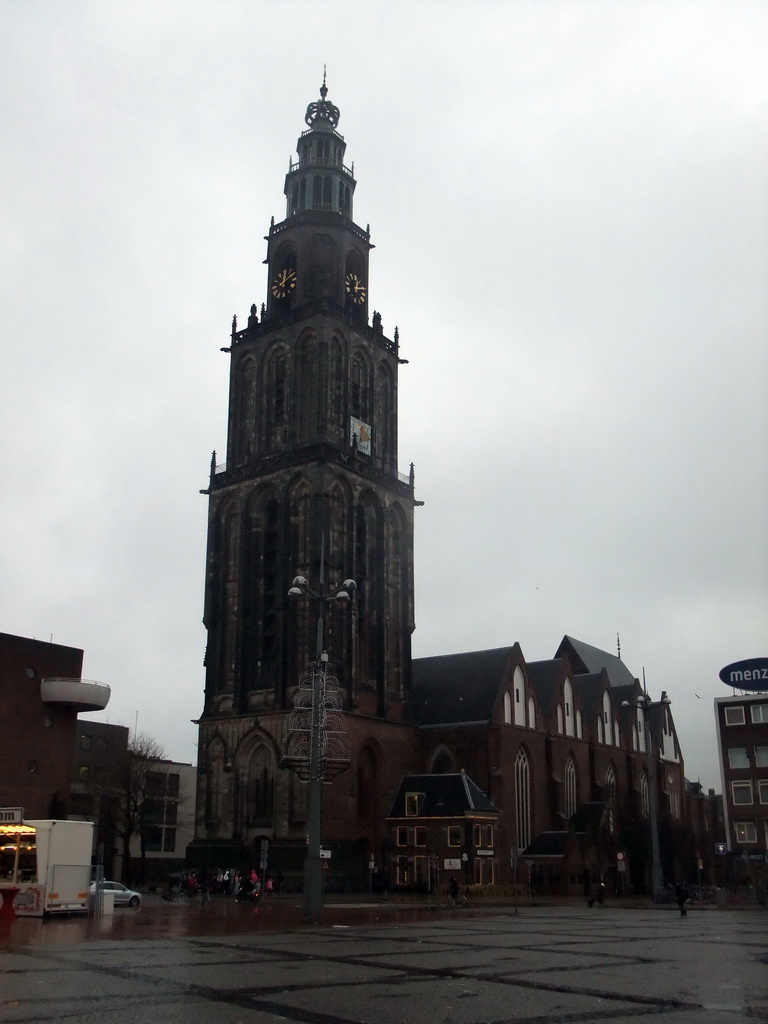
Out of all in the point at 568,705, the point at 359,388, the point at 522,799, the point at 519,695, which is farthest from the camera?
the point at 568,705

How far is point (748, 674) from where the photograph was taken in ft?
43.7

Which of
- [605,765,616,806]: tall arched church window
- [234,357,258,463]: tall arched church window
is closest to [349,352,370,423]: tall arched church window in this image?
[234,357,258,463]: tall arched church window

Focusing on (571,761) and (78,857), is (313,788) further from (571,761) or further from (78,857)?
(571,761)

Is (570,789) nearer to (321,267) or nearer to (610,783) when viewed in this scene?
(610,783)

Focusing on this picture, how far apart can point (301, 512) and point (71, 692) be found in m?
20.2

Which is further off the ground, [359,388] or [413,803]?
[359,388]

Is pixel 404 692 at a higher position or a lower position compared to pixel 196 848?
higher

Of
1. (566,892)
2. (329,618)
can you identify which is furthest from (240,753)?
(566,892)

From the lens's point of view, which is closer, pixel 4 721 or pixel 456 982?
pixel 456 982

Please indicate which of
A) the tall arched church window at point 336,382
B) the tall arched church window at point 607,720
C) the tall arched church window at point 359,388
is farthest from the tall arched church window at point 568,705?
the tall arched church window at point 336,382

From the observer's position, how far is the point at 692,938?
2742cm

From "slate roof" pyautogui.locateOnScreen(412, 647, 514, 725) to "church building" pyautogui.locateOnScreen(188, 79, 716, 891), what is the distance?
0.15 metres

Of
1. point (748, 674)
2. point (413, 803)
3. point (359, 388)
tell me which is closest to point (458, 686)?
point (413, 803)

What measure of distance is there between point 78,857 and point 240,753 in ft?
95.3
